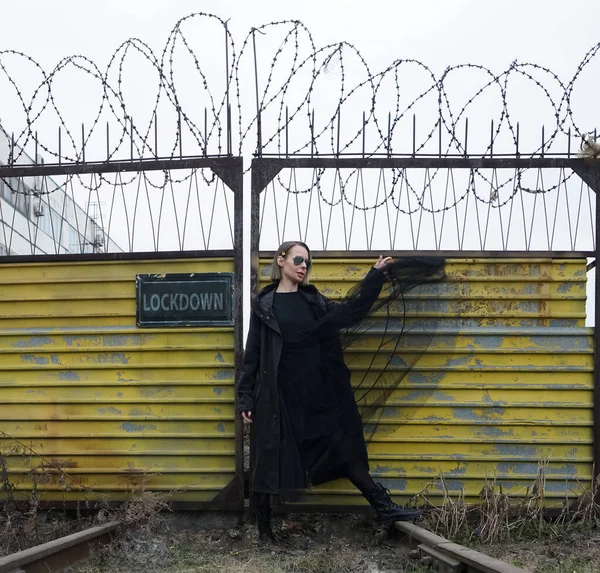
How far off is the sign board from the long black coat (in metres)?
0.48

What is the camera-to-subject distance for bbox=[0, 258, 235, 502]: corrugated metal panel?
571cm

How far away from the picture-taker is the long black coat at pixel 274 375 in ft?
16.8

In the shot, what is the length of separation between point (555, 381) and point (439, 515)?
4.82 ft

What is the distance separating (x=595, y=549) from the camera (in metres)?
4.97

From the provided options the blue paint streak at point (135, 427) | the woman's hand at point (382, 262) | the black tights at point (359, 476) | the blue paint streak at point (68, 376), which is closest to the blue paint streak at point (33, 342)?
the blue paint streak at point (68, 376)

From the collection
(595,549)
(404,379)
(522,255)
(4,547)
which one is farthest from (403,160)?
(4,547)

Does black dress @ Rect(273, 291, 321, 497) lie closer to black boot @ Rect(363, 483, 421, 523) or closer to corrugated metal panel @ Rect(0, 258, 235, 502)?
black boot @ Rect(363, 483, 421, 523)

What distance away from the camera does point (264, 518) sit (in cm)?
525

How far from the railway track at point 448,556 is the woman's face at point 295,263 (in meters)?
1.99

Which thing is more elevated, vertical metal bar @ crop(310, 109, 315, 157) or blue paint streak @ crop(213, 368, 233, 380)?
vertical metal bar @ crop(310, 109, 315, 157)

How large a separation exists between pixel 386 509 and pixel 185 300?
229 centimetres

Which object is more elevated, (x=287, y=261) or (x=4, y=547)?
(x=287, y=261)

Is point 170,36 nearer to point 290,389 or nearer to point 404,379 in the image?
point 290,389

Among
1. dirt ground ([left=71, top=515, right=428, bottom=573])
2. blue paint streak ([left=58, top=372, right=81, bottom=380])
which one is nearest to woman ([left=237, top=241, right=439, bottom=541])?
dirt ground ([left=71, top=515, right=428, bottom=573])
